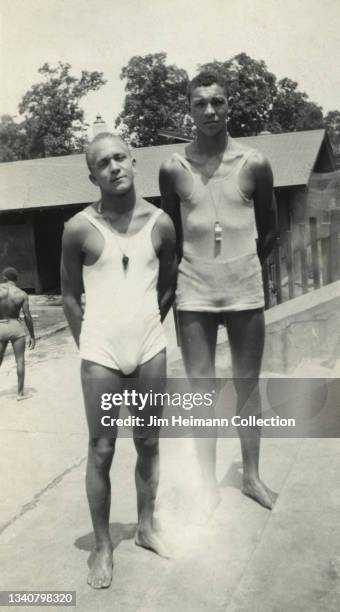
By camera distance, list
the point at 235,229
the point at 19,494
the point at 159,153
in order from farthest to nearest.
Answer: the point at 159,153 → the point at 19,494 → the point at 235,229

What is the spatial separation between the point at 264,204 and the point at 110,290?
0.80m

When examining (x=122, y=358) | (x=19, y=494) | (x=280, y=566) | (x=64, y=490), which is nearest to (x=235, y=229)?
(x=122, y=358)

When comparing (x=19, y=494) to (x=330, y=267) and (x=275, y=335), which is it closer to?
(x=275, y=335)

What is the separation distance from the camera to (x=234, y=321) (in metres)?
2.55

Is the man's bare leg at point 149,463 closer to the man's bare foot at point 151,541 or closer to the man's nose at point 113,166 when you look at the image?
the man's bare foot at point 151,541

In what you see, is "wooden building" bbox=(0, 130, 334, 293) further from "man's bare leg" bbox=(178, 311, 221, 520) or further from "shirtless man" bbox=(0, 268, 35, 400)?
"man's bare leg" bbox=(178, 311, 221, 520)

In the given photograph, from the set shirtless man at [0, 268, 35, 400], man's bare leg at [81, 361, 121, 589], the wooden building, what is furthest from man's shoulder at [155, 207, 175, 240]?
the wooden building

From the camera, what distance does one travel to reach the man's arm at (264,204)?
2455mm

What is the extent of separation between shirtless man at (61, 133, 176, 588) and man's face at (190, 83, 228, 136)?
1.21ft

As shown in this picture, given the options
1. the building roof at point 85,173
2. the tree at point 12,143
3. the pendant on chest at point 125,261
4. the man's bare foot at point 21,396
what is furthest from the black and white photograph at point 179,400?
the tree at point 12,143

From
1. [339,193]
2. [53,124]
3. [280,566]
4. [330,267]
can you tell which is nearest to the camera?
[280,566]

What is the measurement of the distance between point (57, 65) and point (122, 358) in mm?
2021

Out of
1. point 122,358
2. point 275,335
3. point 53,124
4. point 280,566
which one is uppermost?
point 53,124

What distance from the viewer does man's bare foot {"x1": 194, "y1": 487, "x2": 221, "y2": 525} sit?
8.20 feet
